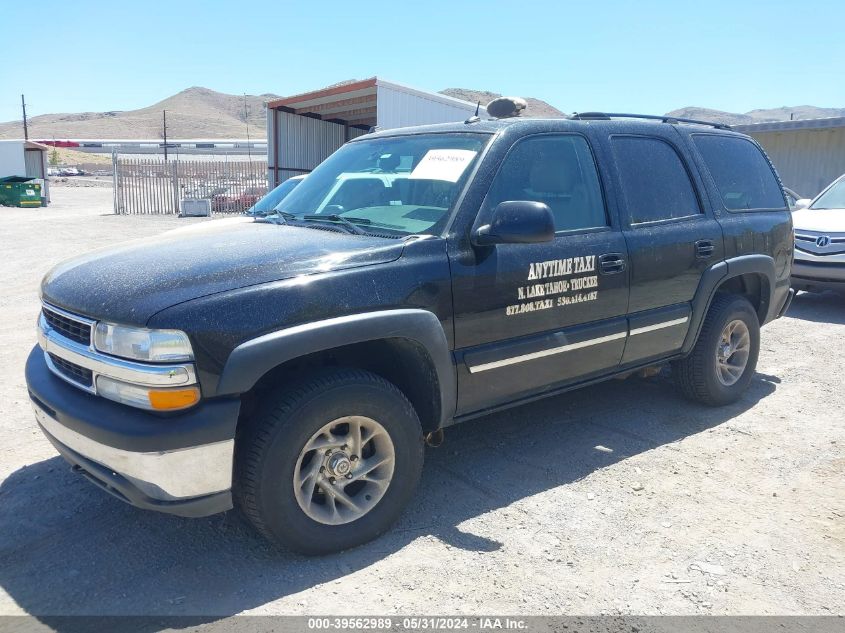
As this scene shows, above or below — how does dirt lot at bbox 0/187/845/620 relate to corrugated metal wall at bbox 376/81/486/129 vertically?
below

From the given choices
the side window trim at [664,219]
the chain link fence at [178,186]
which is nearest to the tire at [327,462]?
the side window trim at [664,219]

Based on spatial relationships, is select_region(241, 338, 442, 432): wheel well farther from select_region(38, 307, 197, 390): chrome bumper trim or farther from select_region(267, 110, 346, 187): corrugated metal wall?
select_region(267, 110, 346, 187): corrugated metal wall

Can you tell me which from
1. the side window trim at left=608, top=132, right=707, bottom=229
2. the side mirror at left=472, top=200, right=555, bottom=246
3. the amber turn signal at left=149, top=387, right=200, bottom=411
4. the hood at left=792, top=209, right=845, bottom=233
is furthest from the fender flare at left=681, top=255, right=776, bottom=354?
the hood at left=792, top=209, right=845, bottom=233

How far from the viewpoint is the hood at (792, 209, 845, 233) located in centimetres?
873

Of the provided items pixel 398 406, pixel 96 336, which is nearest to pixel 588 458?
pixel 398 406

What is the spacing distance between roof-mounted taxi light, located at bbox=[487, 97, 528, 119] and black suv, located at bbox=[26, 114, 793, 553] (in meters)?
0.70

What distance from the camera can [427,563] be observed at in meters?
3.13

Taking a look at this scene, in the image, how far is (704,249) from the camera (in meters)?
4.67

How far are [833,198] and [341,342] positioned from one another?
934 cm

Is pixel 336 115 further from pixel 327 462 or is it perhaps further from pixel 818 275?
pixel 327 462

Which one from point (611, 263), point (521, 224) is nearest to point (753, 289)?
point (611, 263)

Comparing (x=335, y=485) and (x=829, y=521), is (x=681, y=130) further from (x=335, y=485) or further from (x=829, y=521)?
(x=335, y=485)

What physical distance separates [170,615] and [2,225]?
19983 millimetres

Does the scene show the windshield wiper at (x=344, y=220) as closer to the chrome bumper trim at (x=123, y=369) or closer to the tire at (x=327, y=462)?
the tire at (x=327, y=462)
